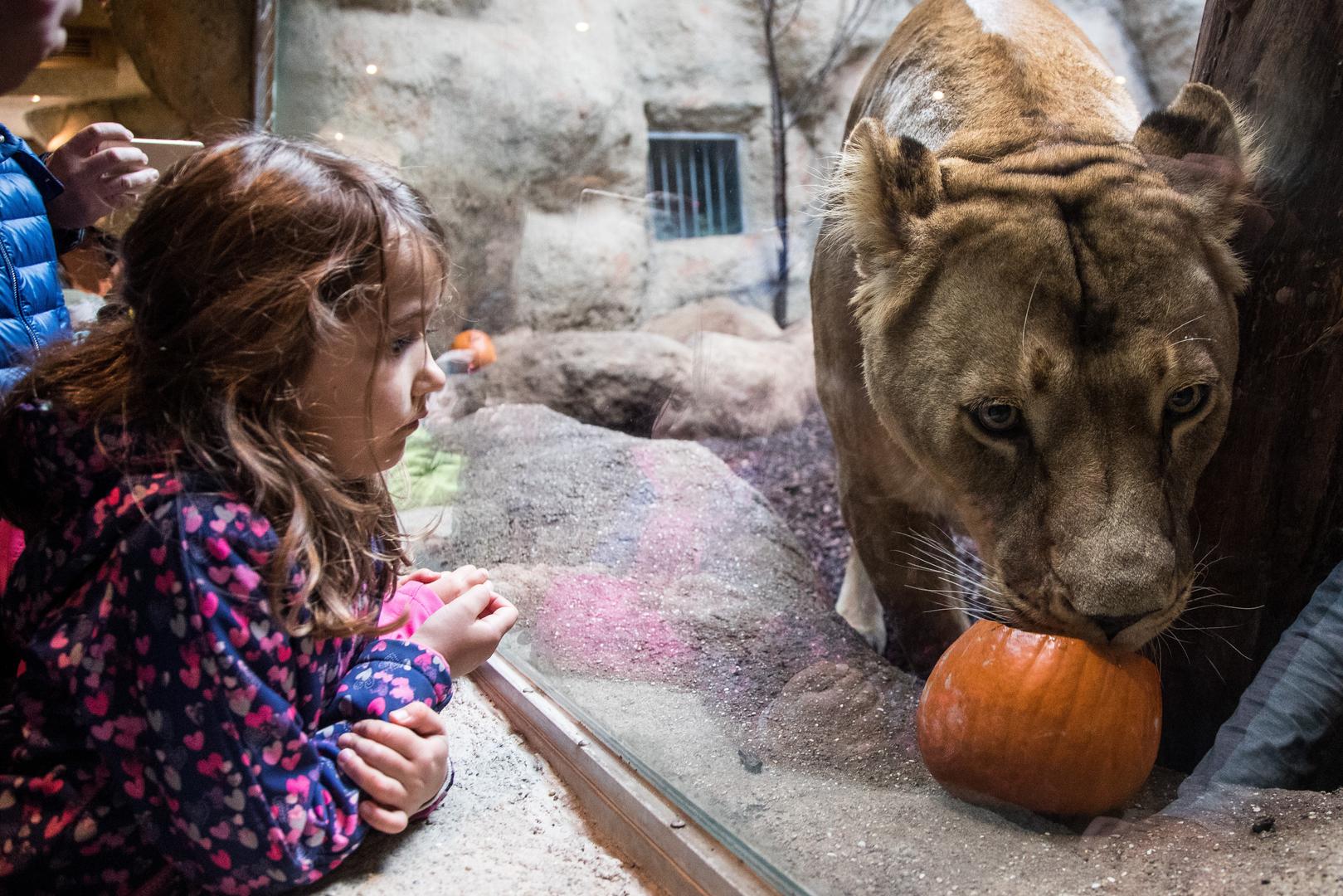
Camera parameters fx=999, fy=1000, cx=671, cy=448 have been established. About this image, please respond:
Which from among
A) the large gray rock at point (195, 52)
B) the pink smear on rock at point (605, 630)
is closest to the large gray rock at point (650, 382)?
the pink smear on rock at point (605, 630)

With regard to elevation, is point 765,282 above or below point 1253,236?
below

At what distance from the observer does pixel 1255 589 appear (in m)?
1.80

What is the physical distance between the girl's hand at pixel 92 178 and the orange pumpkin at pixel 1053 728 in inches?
72.6

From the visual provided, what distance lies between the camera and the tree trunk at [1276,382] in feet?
5.01

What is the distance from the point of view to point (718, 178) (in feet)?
10.5

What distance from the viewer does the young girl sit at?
58.1 inches

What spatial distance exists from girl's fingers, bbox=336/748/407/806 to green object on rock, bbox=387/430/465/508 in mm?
1617

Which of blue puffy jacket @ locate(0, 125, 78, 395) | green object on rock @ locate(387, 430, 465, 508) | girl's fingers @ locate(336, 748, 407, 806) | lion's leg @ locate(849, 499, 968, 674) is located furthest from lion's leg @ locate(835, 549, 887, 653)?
blue puffy jacket @ locate(0, 125, 78, 395)

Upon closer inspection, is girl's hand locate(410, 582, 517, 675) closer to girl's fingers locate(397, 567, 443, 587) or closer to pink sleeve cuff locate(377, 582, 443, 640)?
pink sleeve cuff locate(377, 582, 443, 640)

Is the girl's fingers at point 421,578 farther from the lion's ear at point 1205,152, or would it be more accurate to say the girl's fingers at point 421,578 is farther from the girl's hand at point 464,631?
the lion's ear at point 1205,152

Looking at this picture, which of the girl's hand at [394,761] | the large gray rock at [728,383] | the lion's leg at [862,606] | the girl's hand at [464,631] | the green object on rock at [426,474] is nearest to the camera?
the girl's hand at [394,761]

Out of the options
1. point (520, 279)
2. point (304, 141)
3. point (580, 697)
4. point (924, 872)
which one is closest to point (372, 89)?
point (520, 279)

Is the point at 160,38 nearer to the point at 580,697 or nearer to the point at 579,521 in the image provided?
the point at 579,521

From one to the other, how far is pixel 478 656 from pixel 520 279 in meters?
2.52
